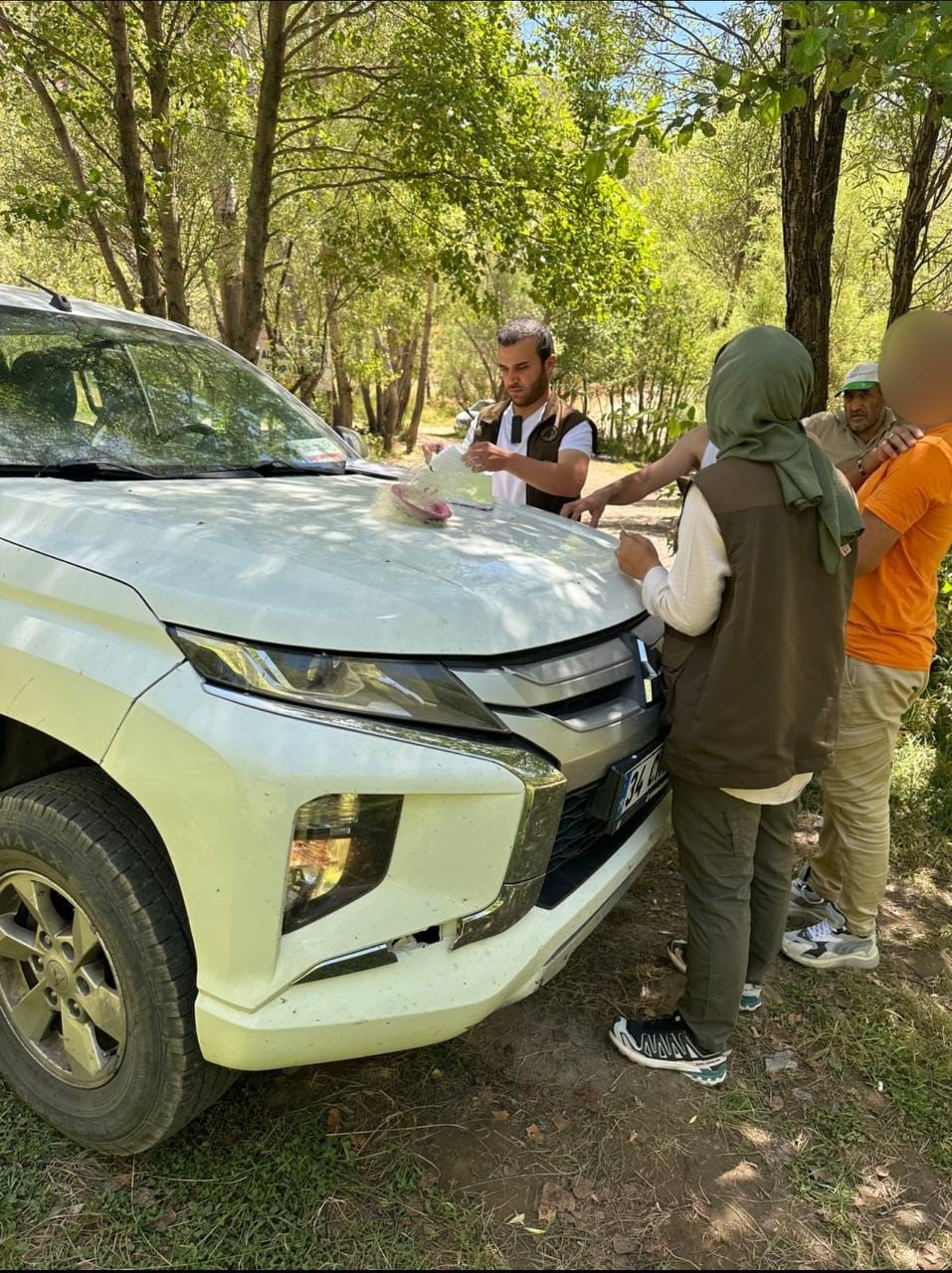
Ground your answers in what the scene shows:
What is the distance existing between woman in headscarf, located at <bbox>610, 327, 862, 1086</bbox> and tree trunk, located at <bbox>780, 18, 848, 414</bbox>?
2656 millimetres

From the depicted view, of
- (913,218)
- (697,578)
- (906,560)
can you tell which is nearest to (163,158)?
(913,218)

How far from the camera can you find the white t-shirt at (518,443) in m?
3.50

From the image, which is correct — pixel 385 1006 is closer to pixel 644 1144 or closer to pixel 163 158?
pixel 644 1144

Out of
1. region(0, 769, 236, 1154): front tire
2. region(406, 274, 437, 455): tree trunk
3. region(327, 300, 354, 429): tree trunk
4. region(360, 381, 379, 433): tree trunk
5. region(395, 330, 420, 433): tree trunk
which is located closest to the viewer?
region(0, 769, 236, 1154): front tire

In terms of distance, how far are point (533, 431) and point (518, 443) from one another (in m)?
0.09

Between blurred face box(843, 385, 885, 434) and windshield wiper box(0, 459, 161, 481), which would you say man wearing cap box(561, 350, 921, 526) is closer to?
blurred face box(843, 385, 885, 434)

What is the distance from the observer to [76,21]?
8.38m

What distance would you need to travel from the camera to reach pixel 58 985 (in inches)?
75.9

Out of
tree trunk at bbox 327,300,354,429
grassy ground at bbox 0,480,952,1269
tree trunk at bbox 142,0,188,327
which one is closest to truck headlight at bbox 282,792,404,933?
grassy ground at bbox 0,480,952,1269

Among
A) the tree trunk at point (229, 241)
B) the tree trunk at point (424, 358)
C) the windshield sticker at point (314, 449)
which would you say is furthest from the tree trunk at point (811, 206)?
the tree trunk at point (424, 358)

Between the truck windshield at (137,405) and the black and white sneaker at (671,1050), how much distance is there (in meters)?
2.20

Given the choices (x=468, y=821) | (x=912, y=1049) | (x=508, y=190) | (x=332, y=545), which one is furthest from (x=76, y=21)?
(x=912, y=1049)

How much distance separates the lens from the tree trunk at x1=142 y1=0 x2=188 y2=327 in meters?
7.67

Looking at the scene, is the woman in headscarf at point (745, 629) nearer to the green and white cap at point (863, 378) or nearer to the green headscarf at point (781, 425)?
the green headscarf at point (781, 425)
